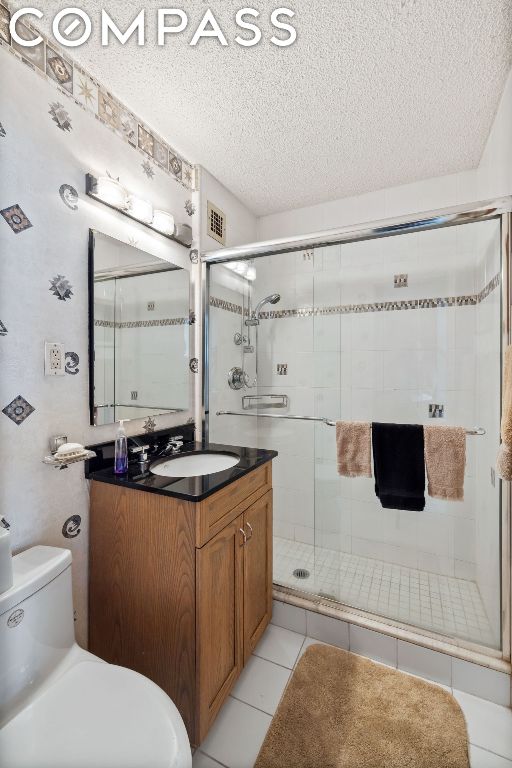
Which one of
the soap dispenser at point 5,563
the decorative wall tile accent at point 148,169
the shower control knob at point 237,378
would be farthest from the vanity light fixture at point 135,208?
the soap dispenser at point 5,563

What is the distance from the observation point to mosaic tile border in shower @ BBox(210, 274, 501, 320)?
200cm

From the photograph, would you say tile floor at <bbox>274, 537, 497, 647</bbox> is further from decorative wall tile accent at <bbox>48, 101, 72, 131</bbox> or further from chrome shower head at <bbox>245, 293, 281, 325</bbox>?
decorative wall tile accent at <bbox>48, 101, 72, 131</bbox>

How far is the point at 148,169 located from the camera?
167cm

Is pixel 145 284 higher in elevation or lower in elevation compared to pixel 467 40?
lower

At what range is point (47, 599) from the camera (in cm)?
100

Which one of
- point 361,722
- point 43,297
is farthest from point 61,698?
point 43,297

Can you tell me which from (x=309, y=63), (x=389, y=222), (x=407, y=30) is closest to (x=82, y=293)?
(x=309, y=63)

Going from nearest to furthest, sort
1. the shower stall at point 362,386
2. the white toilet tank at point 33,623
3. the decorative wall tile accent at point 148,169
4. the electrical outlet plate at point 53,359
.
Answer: the white toilet tank at point 33,623 < the electrical outlet plate at point 53,359 < the decorative wall tile accent at point 148,169 < the shower stall at point 362,386

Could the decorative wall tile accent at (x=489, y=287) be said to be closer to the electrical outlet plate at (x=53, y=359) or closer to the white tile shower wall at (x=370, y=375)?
the white tile shower wall at (x=370, y=375)

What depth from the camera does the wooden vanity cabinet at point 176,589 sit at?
113 centimetres

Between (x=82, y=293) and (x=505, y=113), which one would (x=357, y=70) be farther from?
(x=82, y=293)

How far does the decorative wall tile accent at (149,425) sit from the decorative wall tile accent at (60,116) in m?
1.20

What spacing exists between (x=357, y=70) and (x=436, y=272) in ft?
3.72

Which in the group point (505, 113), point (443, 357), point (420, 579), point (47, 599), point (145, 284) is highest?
point (505, 113)
